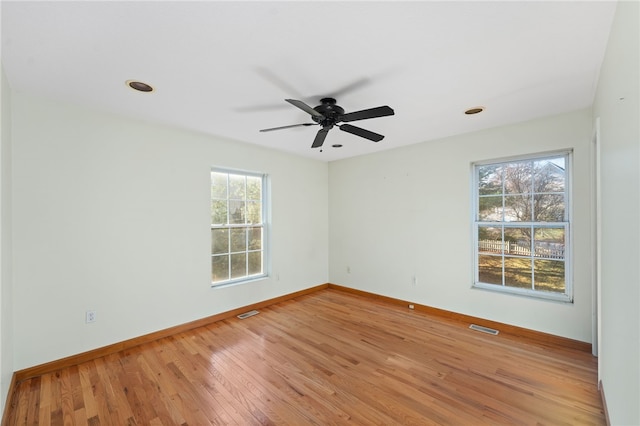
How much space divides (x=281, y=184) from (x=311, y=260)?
1.53 metres

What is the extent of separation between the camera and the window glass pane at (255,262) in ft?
13.9

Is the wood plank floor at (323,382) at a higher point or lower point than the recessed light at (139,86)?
lower

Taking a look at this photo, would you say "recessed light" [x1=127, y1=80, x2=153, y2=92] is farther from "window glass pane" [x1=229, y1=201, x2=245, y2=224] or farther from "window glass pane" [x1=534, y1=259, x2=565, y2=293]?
Result: "window glass pane" [x1=534, y1=259, x2=565, y2=293]

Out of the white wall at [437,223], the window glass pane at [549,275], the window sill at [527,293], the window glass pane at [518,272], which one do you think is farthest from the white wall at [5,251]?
the window glass pane at [549,275]

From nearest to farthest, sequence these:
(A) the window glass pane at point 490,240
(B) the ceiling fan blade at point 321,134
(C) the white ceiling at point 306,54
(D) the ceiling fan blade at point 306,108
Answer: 1. (C) the white ceiling at point 306,54
2. (D) the ceiling fan blade at point 306,108
3. (B) the ceiling fan blade at point 321,134
4. (A) the window glass pane at point 490,240

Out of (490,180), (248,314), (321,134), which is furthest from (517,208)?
(248,314)

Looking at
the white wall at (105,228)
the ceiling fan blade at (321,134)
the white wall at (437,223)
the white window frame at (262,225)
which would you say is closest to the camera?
the white wall at (105,228)

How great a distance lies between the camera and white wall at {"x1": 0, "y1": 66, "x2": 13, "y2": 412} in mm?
1867

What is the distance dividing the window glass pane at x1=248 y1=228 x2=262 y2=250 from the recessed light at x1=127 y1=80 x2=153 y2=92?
2356 millimetres

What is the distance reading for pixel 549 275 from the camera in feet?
10.1

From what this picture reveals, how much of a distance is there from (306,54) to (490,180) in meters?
2.93

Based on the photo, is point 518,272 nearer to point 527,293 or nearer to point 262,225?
point 527,293

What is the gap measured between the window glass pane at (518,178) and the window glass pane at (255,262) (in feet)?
11.7

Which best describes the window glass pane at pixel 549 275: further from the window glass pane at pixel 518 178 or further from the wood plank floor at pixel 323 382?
the window glass pane at pixel 518 178
